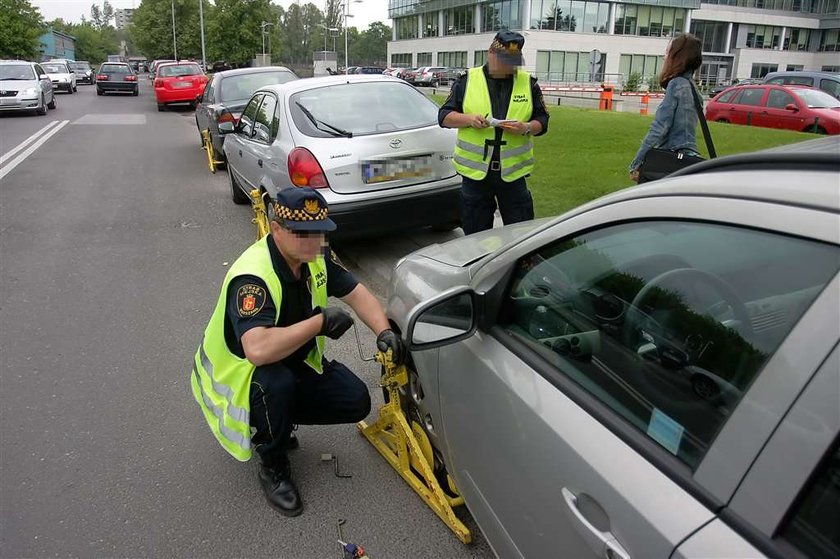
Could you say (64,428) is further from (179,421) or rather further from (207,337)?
(207,337)

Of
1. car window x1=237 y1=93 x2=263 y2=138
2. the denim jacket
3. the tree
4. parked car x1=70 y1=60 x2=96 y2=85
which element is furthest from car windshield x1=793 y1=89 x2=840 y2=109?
parked car x1=70 y1=60 x2=96 y2=85

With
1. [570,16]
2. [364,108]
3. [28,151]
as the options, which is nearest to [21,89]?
[28,151]

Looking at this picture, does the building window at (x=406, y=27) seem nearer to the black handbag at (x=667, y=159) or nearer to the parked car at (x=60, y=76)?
the parked car at (x=60, y=76)

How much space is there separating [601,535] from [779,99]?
16655mm

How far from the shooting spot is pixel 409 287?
2887mm

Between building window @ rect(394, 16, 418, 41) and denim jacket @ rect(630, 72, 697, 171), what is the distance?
74214 mm

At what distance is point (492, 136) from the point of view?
186 inches

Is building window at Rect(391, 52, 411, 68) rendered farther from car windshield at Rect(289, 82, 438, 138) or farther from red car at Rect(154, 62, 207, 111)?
car windshield at Rect(289, 82, 438, 138)

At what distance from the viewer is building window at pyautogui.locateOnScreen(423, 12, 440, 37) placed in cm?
6862

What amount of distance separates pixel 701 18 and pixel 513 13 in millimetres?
19254

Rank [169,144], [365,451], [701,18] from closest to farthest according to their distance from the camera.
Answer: [365,451], [169,144], [701,18]

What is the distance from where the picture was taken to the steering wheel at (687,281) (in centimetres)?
142

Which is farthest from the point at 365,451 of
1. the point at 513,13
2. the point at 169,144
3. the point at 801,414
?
the point at 513,13

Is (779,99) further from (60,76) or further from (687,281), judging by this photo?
(60,76)
